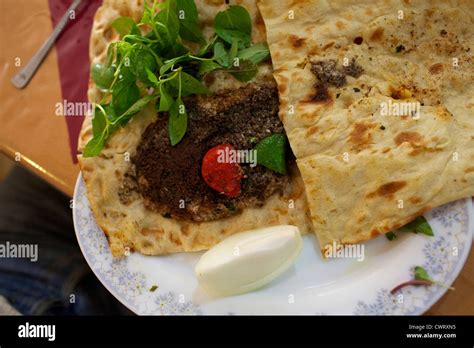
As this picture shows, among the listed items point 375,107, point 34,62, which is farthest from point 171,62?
point 34,62

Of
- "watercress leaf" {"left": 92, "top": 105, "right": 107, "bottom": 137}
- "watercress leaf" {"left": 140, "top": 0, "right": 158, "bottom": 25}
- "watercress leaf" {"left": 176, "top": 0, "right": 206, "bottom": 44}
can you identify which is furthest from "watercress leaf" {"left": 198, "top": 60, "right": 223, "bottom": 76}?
"watercress leaf" {"left": 92, "top": 105, "right": 107, "bottom": 137}

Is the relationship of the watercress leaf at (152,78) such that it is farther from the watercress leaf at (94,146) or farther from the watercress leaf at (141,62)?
the watercress leaf at (94,146)

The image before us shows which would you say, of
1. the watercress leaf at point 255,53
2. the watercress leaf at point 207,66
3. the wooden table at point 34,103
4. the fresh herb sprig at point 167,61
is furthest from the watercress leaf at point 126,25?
the wooden table at point 34,103

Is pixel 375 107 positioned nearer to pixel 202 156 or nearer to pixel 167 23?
pixel 202 156

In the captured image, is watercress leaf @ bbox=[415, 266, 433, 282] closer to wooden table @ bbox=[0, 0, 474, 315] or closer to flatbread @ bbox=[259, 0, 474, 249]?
Answer: flatbread @ bbox=[259, 0, 474, 249]

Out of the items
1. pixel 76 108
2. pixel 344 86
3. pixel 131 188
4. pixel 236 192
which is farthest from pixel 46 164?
pixel 344 86
